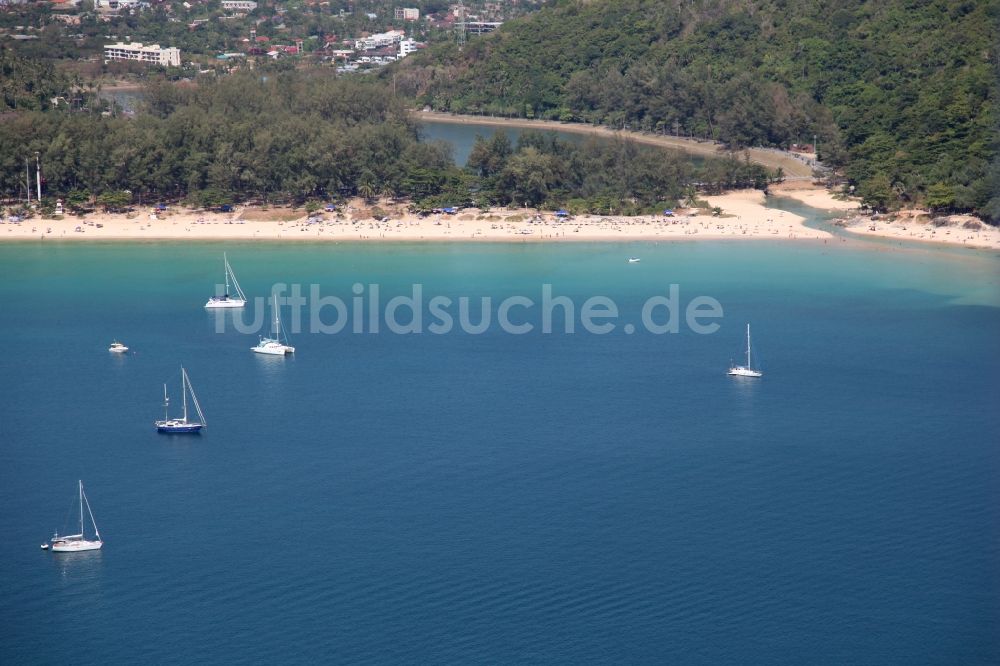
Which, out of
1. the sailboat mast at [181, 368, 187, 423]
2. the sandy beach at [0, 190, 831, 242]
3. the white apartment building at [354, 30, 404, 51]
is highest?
the white apartment building at [354, 30, 404, 51]

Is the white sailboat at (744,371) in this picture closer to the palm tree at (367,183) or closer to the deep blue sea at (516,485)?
the deep blue sea at (516,485)

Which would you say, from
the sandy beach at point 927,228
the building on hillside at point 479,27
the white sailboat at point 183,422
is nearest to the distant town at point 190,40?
the building on hillside at point 479,27

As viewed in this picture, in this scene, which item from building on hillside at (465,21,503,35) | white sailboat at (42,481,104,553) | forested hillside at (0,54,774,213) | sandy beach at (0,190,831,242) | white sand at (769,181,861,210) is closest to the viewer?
white sailboat at (42,481,104,553)

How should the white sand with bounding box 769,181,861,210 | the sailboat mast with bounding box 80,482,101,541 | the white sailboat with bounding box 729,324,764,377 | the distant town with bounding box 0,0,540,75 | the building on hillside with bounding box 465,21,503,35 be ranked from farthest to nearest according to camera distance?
1. the building on hillside with bounding box 465,21,503,35
2. the distant town with bounding box 0,0,540,75
3. the white sand with bounding box 769,181,861,210
4. the white sailboat with bounding box 729,324,764,377
5. the sailboat mast with bounding box 80,482,101,541

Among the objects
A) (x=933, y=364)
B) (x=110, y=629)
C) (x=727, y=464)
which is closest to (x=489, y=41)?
(x=933, y=364)

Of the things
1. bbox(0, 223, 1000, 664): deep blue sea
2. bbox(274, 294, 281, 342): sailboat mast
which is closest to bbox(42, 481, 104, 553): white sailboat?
bbox(0, 223, 1000, 664): deep blue sea

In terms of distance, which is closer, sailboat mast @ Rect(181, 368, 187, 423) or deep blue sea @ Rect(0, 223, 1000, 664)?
deep blue sea @ Rect(0, 223, 1000, 664)

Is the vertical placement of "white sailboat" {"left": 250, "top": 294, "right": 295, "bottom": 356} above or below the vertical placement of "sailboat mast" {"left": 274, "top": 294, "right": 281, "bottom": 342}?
below

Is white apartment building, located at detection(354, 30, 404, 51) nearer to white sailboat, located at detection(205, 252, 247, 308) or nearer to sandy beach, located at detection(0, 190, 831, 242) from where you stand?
sandy beach, located at detection(0, 190, 831, 242)
